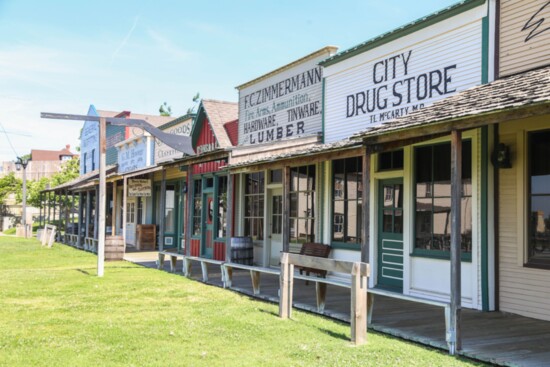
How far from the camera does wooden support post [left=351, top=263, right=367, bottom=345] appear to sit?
6.71 metres

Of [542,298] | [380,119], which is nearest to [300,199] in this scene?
[380,119]

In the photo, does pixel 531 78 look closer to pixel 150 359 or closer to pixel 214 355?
pixel 214 355

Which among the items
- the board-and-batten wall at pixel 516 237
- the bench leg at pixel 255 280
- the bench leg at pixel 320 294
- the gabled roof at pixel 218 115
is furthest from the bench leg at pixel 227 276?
the gabled roof at pixel 218 115

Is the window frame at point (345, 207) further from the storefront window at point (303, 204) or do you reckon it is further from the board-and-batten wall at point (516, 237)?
the board-and-batten wall at point (516, 237)

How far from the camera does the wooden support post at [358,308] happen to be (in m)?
6.71

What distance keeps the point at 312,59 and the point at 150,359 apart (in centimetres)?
935

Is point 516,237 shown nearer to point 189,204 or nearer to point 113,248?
point 189,204

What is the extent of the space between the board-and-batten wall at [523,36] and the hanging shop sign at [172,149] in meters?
12.3

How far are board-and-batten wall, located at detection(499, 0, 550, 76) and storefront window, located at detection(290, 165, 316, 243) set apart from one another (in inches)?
209

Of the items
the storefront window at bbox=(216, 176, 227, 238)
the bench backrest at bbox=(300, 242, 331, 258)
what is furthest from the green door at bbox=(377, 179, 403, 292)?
the storefront window at bbox=(216, 176, 227, 238)

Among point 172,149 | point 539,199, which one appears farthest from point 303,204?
point 172,149

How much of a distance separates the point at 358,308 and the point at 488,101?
113 inches

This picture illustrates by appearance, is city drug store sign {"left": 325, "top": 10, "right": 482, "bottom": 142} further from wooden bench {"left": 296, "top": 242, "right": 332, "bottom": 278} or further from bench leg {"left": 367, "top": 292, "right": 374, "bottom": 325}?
bench leg {"left": 367, "top": 292, "right": 374, "bottom": 325}

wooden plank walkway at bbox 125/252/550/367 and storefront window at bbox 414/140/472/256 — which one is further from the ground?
storefront window at bbox 414/140/472/256
